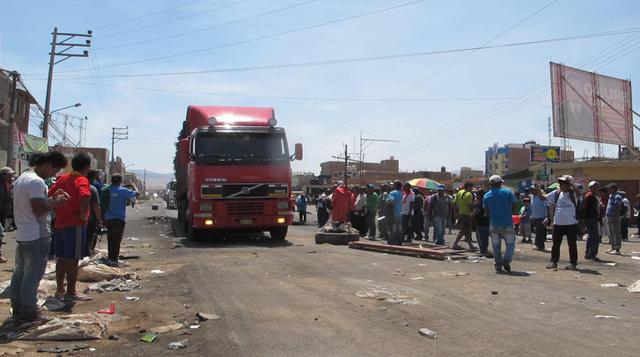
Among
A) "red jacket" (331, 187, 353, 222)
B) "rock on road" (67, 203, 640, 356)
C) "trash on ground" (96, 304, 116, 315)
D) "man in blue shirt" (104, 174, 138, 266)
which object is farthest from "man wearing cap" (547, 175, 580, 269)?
"man in blue shirt" (104, 174, 138, 266)

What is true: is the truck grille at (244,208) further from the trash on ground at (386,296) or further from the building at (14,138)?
the building at (14,138)

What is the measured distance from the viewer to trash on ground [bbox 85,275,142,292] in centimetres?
769

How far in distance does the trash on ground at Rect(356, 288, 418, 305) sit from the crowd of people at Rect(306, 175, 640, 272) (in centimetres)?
316

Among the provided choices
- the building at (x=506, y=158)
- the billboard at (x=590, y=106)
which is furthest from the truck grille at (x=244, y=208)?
the building at (x=506, y=158)

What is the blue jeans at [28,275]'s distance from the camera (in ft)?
17.6

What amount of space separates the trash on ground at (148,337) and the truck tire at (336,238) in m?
9.89

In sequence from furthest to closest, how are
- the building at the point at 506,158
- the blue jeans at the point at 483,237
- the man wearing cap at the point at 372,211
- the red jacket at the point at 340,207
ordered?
the building at the point at 506,158 → the man wearing cap at the point at 372,211 → the red jacket at the point at 340,207 → the blue jeans at the point at 483,237

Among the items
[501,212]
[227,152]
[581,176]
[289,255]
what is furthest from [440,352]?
[581,176]

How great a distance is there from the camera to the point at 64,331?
5164 millimetres

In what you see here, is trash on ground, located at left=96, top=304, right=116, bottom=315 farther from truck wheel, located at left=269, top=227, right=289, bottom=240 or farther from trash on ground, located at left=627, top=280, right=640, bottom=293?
truck wheel, located at left=269, top=227, right=289, bottom=240

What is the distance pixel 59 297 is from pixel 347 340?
3.55 metres

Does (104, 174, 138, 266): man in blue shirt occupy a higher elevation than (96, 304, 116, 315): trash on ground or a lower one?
higher

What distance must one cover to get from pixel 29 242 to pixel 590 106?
35.4 meters

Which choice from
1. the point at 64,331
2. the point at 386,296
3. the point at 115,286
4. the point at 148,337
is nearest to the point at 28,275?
the point at 64,331
